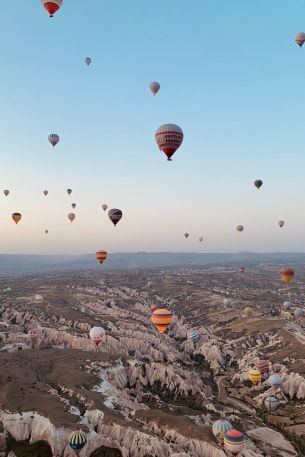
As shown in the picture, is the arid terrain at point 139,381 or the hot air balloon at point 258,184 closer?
the arid terrain at point 139,381

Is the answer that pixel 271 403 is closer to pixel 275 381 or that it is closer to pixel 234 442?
pixel 275 381

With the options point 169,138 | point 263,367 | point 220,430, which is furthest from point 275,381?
point 169,138

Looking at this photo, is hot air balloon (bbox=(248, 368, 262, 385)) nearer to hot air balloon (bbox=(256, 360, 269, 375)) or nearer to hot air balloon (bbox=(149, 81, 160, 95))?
hot air balloon (bbox=(256, 360, 269, 375))

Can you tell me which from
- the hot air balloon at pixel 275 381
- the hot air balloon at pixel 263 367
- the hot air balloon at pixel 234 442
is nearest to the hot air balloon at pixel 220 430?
the hot air balloon at pixel 234 442

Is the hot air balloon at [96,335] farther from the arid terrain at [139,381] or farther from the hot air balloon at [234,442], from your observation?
the hot air balloon at [234,442]

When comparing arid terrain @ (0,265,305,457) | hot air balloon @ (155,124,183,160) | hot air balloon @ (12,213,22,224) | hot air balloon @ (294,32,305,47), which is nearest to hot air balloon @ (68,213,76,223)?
hot air balloon @ (12,213,22,224)

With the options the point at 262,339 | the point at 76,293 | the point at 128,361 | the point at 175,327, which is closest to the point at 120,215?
the point at 128,361
